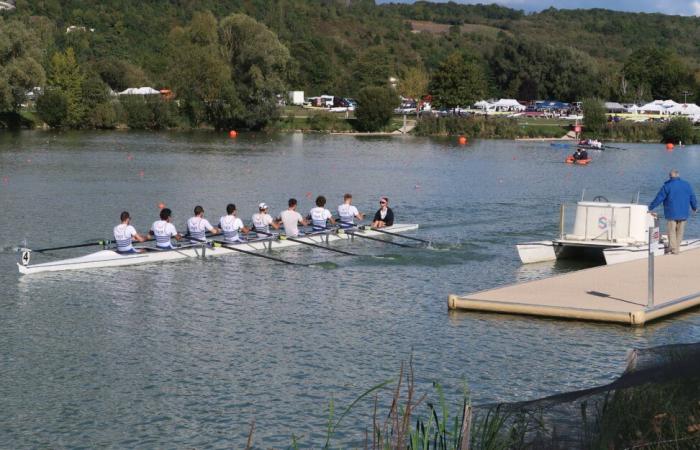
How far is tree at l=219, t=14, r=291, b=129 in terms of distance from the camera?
66.1 m

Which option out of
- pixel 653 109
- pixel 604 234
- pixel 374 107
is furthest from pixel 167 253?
pixel 653 109

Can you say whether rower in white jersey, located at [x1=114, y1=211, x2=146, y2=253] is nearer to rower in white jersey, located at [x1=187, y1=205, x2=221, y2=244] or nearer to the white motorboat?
rower in white jersey, located at [x1=187, y1=205, x2=221, y2=244]

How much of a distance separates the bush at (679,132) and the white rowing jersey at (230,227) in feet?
186

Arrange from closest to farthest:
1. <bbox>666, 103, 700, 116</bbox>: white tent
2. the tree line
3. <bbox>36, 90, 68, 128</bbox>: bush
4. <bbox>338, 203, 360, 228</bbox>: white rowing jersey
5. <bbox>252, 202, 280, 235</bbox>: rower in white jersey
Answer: <bbox>252, 202, 280, 235</bbox>: rower in white jersey → <bbox>338, 203, 360, 228</bbox>: white rowing jersey → <bbox>36, 90, 68, 128</bbox>: bush → the tree line → <bbox>666, 103, 700, 116</bbox>: white tent

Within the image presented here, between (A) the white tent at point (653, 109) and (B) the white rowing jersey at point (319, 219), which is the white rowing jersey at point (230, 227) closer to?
(B) the white rowing jersey at point (319, 219)

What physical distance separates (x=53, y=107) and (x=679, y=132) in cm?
4282

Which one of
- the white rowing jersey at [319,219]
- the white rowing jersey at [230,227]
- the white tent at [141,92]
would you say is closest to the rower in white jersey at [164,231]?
the white rowing jersey at [230,227]

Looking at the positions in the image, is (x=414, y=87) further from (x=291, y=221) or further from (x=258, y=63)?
(x=291, y=221)

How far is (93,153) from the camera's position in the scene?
47.2 metres

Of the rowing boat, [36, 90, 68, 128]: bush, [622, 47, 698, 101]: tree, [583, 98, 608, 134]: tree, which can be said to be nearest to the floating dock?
the rowing boat

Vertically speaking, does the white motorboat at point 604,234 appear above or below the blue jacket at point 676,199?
below

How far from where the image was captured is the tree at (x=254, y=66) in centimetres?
6612

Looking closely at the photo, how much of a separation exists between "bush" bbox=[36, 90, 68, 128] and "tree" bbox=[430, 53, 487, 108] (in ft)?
104

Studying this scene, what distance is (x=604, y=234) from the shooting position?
19.0m
